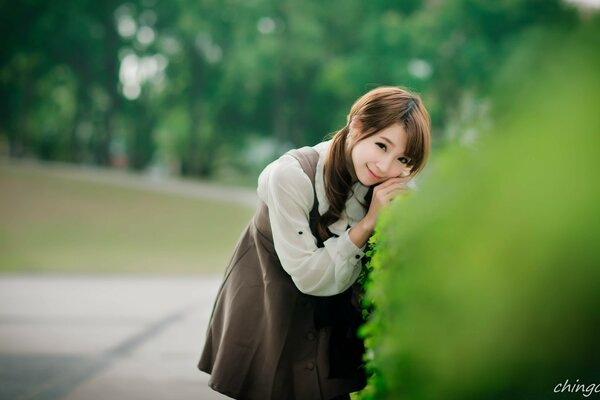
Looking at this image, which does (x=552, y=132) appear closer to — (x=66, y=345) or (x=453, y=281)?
(x=453, y=281)

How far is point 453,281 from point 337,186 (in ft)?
4.87

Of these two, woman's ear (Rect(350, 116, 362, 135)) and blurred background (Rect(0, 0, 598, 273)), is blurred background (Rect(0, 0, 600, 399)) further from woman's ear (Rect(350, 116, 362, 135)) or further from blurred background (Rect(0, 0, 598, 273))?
woman's ear (Rect(350, 116, 362, 135))

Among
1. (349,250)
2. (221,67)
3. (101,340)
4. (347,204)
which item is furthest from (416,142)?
(221,67)

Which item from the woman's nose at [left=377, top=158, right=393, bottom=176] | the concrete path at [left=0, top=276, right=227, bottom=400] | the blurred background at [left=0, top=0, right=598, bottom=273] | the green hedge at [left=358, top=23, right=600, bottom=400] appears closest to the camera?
the green hedge at [left=358, top=23, right=600, bottom=400]

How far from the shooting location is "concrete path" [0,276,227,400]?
4688mm

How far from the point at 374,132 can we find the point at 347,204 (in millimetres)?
306

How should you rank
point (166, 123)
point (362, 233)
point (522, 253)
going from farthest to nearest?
point (166, 123) → point (362, 233) → point (522, 253)

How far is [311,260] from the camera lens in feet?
8.07

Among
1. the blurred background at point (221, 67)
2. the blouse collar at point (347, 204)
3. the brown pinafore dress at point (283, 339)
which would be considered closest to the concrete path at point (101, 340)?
the brown pinafore dress at point (283, 339)

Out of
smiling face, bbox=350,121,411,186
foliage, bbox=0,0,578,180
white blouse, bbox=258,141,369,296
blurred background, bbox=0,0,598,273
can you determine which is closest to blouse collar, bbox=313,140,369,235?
white blouse, bbox=258,141,369,296

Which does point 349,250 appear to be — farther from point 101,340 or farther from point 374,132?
point 101,340

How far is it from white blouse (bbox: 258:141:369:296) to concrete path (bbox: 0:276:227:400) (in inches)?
91.0

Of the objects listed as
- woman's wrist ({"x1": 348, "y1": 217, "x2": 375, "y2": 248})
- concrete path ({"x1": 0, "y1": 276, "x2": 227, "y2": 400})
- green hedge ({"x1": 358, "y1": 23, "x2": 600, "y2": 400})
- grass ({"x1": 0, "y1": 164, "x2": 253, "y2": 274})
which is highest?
grass ({"x1": 0, "y1": 164, "x2": 253, "y2": 274})

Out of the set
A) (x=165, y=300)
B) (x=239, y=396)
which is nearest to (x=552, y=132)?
(x=239, y=396)
